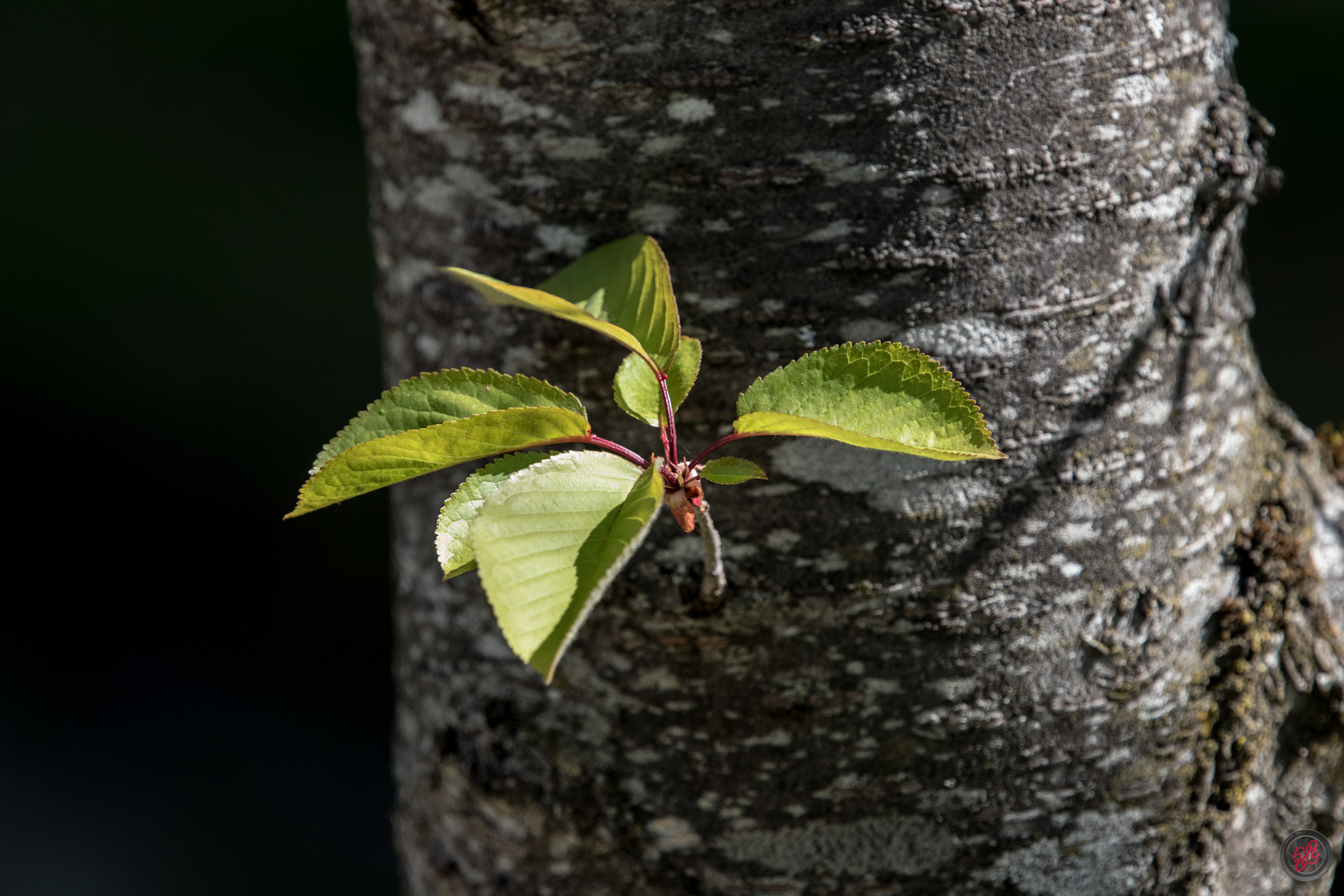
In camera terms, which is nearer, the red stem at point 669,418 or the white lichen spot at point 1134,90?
the red stem at point 669,418

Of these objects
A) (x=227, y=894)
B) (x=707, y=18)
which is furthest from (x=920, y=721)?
(x=227, y=894)

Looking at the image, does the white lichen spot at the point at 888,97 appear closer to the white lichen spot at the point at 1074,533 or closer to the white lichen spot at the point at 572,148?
the white lichen spot at the point at 572,148

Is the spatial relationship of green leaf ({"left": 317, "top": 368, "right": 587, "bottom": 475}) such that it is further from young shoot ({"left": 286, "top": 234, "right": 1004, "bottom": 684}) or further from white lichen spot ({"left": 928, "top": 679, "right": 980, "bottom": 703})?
white lichen spot ({"left": 928, "top": 679, "right": 980, "bottom": 703})

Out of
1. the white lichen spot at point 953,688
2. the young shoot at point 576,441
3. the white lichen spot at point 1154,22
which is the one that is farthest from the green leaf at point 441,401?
the white lichen spot at point 1154,22

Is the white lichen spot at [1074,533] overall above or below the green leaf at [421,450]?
below

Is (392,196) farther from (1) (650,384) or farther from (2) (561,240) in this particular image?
(1) (650,384)
